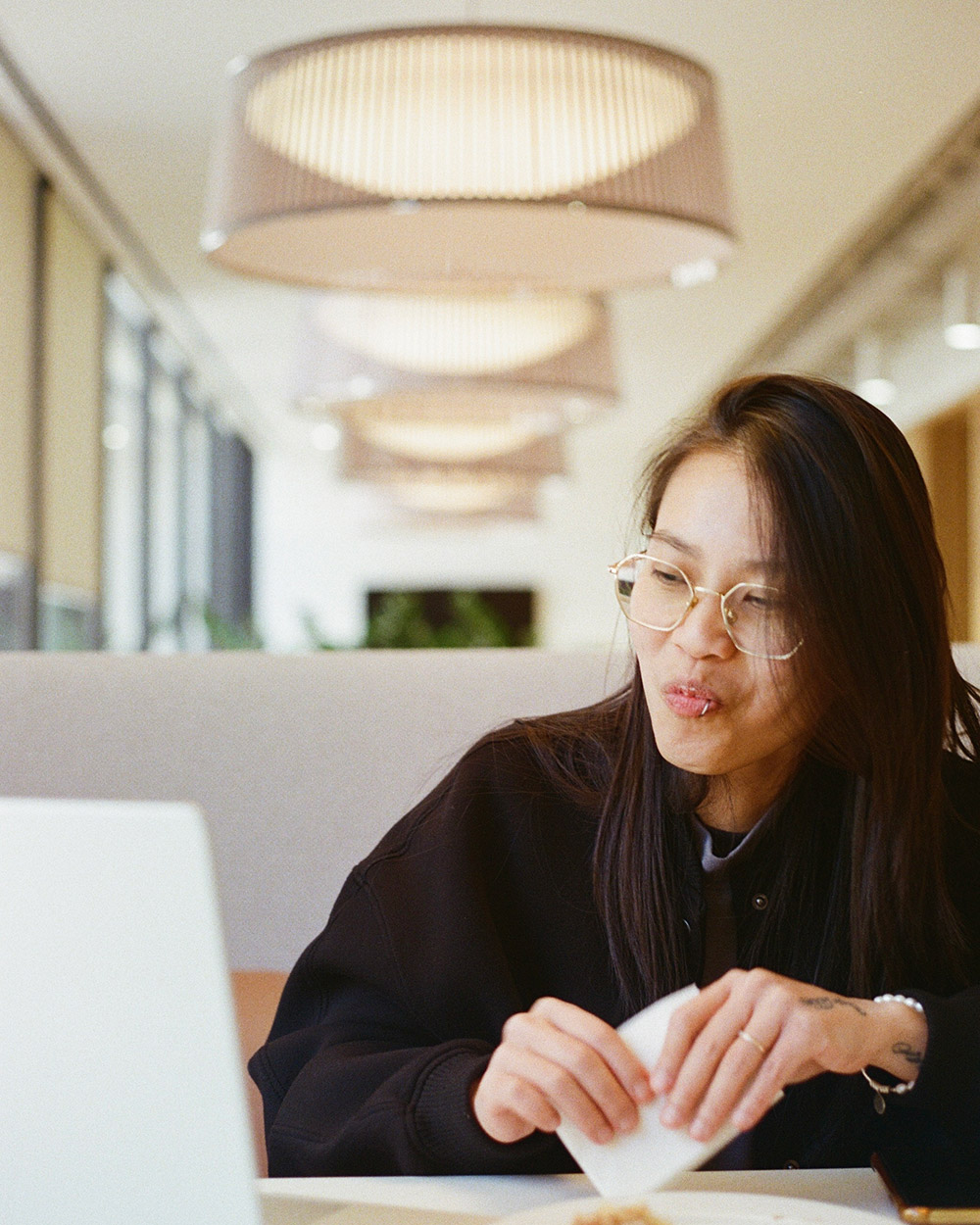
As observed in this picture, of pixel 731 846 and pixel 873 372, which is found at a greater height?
pixel 873 372

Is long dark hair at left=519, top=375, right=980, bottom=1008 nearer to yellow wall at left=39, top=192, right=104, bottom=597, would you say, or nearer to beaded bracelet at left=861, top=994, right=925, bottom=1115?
beaded bracelet at left=861, top=994, right=925, bottom=1115

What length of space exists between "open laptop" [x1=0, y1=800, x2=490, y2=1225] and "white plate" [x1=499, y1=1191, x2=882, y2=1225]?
0.68 ft

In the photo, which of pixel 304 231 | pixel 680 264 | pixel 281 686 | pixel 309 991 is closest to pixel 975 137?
pixel 680 264

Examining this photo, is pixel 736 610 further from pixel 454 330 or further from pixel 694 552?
pixel 454 330

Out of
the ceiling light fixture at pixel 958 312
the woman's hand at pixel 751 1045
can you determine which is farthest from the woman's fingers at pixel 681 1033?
the ceiling light fixture at pixel 958 312

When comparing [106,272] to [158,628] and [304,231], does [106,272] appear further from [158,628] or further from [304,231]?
[304,231]

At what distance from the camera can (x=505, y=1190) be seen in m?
0.84

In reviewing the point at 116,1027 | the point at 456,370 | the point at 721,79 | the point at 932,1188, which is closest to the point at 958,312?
the point at 721,79

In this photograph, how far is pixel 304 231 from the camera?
2.28 meters

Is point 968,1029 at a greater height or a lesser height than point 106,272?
lesser

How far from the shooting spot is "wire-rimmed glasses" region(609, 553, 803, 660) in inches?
39.7

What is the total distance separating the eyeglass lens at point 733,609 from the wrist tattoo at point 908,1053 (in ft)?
0.85

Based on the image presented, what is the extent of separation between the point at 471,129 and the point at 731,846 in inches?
47.2

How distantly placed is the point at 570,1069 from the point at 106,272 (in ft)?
20.9
